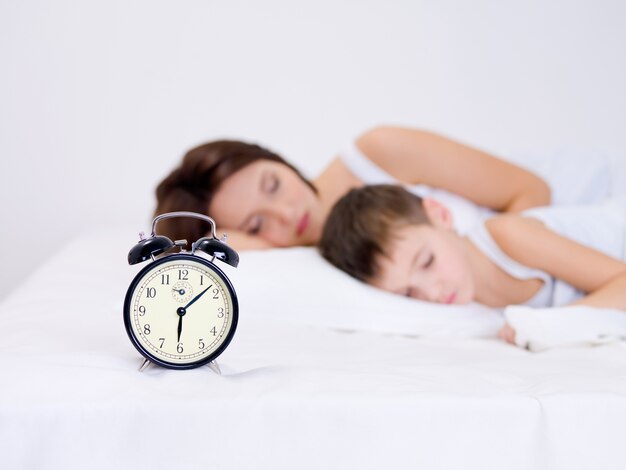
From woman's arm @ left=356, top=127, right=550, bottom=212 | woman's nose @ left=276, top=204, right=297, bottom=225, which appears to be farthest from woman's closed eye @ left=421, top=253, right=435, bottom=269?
woman's arm @ left=356, top=127, right=550, bottom=212

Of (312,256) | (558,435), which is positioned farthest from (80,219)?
(558,435)

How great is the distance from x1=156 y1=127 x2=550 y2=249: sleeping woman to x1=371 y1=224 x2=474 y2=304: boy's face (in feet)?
1.35

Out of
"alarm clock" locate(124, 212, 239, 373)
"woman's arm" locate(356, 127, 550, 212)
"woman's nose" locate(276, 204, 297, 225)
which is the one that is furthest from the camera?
"woman's arm" locate(356, 127, 550, 212)

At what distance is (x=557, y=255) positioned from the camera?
2309 millimetres

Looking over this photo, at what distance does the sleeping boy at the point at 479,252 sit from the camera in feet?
7.32

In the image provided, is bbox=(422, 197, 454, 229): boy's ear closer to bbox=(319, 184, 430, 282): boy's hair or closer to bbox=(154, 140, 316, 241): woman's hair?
bbox=(319, 184, 430, 282): boy's hair

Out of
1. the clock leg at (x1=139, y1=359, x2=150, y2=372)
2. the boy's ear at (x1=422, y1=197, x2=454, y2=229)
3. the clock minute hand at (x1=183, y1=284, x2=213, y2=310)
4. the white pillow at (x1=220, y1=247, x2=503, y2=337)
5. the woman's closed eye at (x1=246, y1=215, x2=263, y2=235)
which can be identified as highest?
the clock minute hand at (x1=183, y1=284, x2=213, y2=310)

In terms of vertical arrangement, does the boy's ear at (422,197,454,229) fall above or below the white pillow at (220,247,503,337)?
above

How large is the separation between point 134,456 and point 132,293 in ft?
0.84

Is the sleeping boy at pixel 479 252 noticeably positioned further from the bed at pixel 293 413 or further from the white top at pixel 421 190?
the bed at pixel 293 413

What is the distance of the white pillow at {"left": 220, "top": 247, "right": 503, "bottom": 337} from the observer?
2121 millimetres

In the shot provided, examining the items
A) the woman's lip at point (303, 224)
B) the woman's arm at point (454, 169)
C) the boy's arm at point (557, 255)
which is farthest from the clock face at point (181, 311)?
the woman's arm at point (454, 169)

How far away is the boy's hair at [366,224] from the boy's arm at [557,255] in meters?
0.23

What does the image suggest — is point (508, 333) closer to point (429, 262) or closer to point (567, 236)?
point (429, 262)
